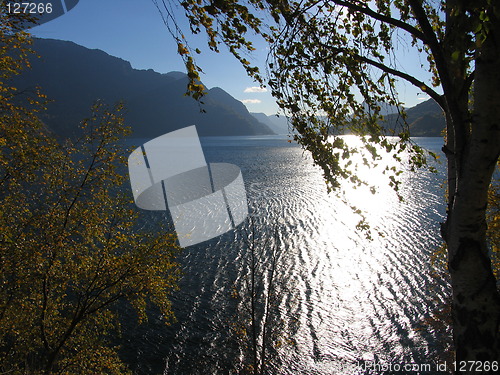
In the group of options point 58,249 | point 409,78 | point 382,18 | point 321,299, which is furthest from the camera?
point 321,299

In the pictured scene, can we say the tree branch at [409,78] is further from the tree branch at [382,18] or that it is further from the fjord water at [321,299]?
the fjord water at [321,299]

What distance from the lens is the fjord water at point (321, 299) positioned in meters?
21.8

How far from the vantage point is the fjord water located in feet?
71.5

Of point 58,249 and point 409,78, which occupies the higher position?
point 409,78

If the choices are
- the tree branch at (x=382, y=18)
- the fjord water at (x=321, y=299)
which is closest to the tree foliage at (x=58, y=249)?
the fjord water at (x=321, y=299)

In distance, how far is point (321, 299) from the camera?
28.8 metres

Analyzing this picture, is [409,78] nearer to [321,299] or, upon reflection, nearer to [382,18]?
[382,18]

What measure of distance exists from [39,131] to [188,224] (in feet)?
114

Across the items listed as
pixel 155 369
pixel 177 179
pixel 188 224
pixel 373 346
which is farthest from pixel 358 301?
pixel 177 179

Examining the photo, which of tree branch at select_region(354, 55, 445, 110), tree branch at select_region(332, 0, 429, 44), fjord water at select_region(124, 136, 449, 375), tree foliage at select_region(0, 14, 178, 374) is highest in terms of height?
tree branch at select_region(332, 0, 429, 44)

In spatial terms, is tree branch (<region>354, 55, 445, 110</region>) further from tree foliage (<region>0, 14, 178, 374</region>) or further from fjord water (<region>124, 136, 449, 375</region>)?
tree foliage (<region>0, 14, 178, 374</region>)

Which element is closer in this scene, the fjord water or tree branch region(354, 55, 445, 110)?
tree branch region(354, 55, 445, 110)

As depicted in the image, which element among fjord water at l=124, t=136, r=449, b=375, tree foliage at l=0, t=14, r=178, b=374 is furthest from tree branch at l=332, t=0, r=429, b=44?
tree foliage at l=0, t=14, r=178, b=374

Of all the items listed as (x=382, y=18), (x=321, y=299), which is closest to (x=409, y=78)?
(x=382, y=18)
